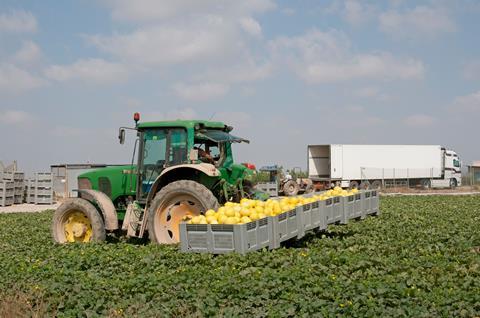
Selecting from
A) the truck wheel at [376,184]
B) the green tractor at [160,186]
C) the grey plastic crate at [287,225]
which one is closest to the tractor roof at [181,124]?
the green tractor at [160,186]

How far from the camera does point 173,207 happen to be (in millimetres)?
12180

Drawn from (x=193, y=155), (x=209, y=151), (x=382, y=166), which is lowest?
(x=193, y=155)

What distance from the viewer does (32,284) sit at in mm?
8617

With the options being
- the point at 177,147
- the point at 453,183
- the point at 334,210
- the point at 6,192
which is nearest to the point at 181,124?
the point at 177,147

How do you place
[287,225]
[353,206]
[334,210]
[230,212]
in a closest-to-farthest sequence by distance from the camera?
[230,212], [287,225], [334,210], [353,206]

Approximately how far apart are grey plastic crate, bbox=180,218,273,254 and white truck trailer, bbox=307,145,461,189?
33.5 metres

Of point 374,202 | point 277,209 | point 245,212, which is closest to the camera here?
point 245,212

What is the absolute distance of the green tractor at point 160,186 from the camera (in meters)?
12.1

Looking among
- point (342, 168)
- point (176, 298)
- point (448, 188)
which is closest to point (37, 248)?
point (176, 298)

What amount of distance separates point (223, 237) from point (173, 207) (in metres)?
2.21

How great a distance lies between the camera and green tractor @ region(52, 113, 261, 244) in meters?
12.1

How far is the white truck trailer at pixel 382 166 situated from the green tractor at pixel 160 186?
3094 cm

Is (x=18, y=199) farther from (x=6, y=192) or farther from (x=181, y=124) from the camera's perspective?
(x=181, y=124)

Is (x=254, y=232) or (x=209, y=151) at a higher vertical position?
(x=209, y=151)
